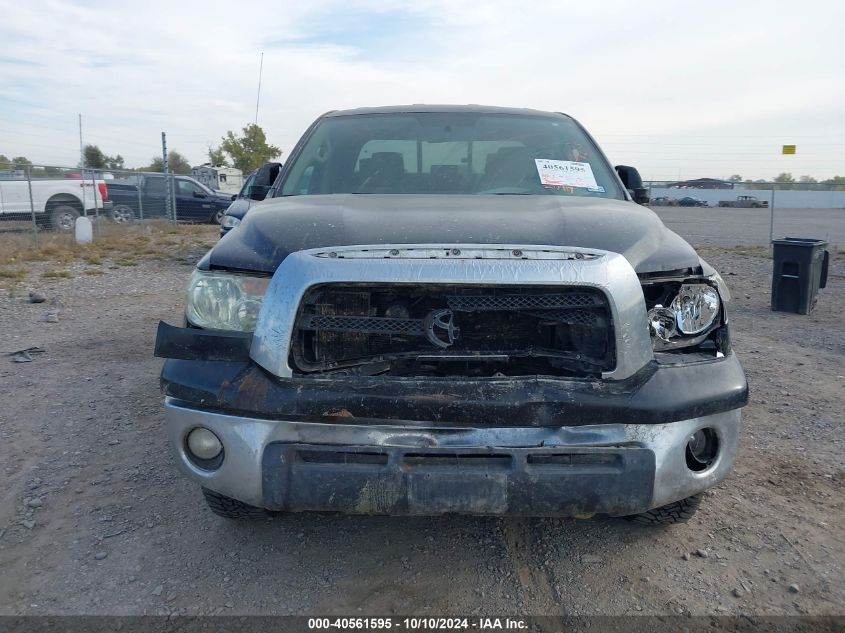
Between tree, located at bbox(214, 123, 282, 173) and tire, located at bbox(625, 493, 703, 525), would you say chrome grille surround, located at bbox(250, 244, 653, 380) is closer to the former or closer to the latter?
tire, located at bbox(625, 493, 703, 525)

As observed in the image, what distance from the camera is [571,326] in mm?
2502

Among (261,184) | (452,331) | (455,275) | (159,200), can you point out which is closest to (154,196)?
(159,200)

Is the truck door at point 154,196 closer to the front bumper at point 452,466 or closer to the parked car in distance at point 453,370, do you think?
the parked car in distance at point 453,370

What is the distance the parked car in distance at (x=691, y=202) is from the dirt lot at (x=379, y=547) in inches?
1651

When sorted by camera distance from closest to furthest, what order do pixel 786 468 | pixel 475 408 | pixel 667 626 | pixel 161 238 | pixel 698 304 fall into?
pixel 475 408, pixel 667 626, pixel 698 304, pixel 786 468, pixel 161 238

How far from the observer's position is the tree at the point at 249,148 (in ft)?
146

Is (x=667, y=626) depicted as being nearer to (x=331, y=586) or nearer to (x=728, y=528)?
(x=728, y=528)

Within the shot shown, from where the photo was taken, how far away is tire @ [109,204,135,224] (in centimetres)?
1920

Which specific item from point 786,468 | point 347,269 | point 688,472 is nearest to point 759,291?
point 786,468

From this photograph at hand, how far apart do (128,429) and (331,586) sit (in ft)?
7.15

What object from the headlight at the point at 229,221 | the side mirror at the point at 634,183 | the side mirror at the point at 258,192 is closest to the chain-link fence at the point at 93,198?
the headlight at the point at 229,221

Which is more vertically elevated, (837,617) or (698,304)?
(698,304)

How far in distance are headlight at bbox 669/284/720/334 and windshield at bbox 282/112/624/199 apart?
3.84 ft

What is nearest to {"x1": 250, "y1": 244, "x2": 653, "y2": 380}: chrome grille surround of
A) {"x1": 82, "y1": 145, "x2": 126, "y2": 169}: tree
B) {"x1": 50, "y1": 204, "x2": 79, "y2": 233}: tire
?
{"x1": 50, "y1": 204, "x2": 79, "y2": 233}: tire
